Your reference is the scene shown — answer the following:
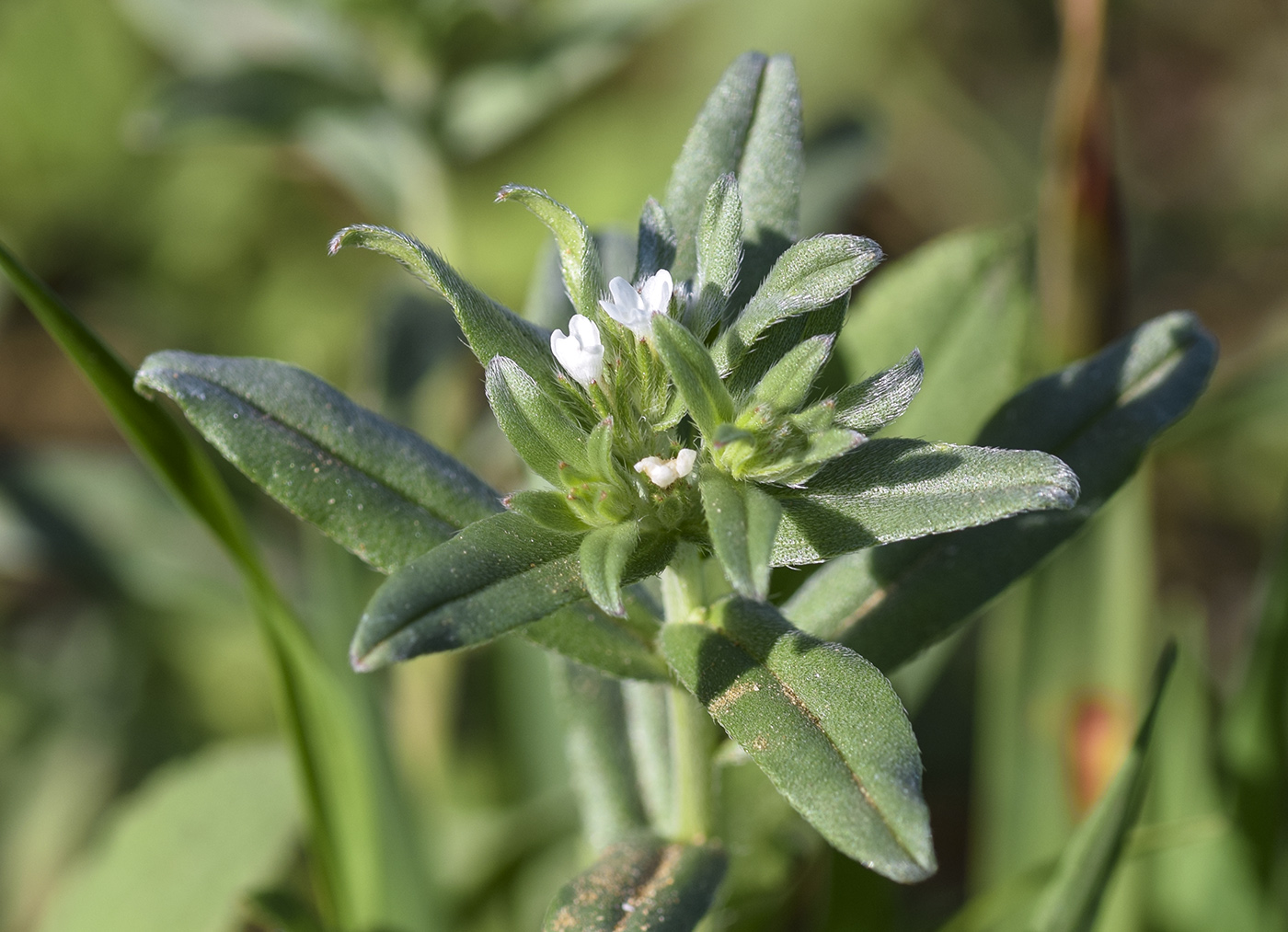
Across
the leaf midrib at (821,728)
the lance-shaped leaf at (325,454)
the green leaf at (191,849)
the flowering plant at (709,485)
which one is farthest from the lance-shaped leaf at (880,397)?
the green leaf at (191,849)

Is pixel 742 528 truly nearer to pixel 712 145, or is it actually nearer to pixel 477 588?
pixel 477 588

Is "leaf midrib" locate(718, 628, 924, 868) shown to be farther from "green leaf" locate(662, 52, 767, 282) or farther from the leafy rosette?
"green leaf" locate(662, 52, 767, 282)

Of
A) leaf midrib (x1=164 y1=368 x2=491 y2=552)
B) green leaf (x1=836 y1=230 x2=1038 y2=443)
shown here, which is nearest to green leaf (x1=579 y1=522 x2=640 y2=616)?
leaf midrib (x1=164 y1=368 x2=491 y2=552)

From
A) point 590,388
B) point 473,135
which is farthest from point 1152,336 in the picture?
point 473,135

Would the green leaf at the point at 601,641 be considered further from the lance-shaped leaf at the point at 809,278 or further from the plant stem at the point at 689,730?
the lance-shaped leaf at the point at 809,278

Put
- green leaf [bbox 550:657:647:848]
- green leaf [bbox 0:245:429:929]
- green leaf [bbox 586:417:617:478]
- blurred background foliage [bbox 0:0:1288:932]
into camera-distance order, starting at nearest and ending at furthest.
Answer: green leaf [bbox 586:417:617:478] < green leaf [bbox 0:245:429:929] < green leaf [bbox 550:657:647:848] < blurred background foliage [bbox 0:0:1288:932]

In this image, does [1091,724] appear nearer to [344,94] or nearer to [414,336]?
[414,336]
